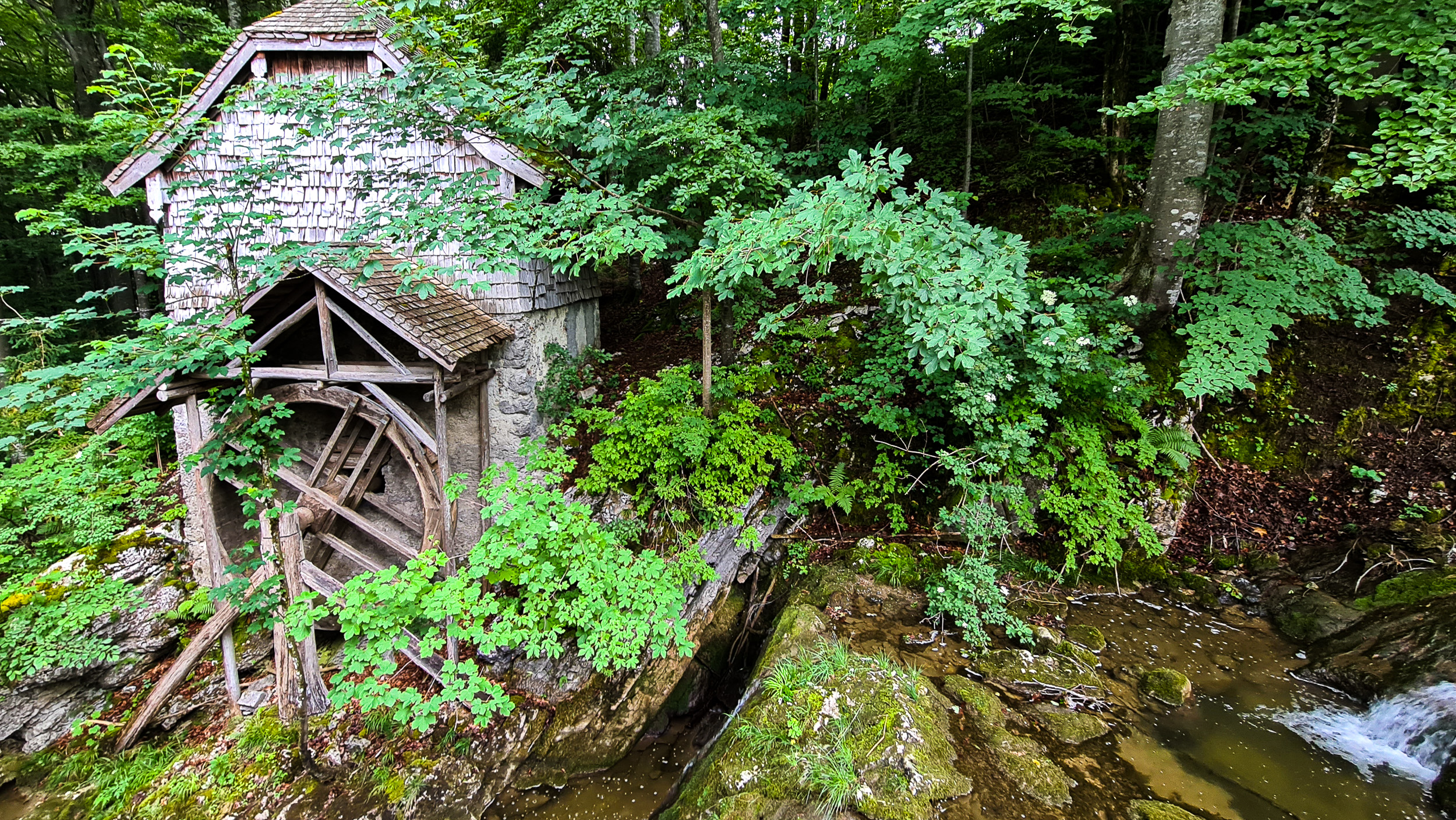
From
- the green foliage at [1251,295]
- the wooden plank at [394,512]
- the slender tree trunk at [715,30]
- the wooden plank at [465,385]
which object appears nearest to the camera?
the green foliage at [1251,295]

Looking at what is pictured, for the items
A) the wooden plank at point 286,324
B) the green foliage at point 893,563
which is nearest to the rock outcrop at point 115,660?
the wooden plank at point 286,324

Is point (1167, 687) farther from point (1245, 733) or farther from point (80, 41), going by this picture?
point (80, 41)

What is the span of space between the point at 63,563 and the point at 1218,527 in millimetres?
12797

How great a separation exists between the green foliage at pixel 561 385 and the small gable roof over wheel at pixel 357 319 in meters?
0.78

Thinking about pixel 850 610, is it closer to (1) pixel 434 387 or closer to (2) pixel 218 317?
(1) pixel 434 387

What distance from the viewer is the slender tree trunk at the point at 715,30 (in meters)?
6.55

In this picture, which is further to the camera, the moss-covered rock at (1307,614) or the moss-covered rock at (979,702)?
the moss-covered rock at (1307,614)

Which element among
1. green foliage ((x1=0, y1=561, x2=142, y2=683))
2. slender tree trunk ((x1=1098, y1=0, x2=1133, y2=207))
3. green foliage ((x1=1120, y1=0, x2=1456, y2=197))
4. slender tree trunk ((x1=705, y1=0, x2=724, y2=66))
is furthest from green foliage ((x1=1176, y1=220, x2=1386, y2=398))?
green foliage ((x1=0, y1=561, x2=142, y2=683))

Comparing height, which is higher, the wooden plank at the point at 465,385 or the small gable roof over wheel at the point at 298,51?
the small gable roof over wheel at the point at 298,51

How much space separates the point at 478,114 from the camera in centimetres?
486

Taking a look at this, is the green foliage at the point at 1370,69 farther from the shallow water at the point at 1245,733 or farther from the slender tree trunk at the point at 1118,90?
the slender tree trunk at the point at 1118,90

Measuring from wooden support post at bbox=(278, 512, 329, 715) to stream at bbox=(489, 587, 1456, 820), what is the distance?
242cm

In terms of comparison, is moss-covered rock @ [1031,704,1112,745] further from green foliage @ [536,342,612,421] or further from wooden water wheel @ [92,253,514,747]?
wooden water wheel @ [92,253,514,747]

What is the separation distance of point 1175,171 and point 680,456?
5.93 metres
